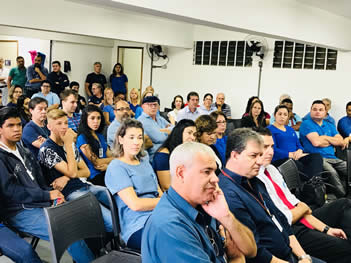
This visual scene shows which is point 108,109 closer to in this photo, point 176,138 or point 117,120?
point 117,120

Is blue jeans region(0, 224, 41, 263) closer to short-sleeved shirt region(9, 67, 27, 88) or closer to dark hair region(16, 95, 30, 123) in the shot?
dark hair region(16, 95, 30, 123)

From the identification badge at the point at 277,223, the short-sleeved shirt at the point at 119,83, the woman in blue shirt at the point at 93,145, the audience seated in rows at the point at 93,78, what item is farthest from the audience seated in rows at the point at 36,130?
the audience seated in rows at the point at 93,78

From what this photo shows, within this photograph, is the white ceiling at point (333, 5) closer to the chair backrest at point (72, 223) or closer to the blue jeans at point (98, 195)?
the blue jeans at point (98, 195)

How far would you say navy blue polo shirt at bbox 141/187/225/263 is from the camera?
1.30m

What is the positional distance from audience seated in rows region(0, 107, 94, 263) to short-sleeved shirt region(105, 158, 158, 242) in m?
0.29

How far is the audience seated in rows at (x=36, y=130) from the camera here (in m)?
3.37

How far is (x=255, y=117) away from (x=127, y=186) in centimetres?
372

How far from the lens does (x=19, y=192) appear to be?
2.45 m

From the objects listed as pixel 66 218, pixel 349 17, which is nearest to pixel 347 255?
pixel 66 218

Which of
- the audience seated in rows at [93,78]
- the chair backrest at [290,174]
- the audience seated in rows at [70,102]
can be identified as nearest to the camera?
the chair backrest at [290,174]

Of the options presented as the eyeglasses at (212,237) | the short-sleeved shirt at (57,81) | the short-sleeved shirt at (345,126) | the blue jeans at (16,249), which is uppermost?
the short-sleeved shirt at (57,81)

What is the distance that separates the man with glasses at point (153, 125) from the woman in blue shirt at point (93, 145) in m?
0.55

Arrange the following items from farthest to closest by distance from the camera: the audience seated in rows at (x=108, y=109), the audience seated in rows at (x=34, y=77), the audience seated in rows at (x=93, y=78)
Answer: the audience seated in rows at (x=93, y=78) → the audience seated in rows at (x=34, y=77) → the audience seated in rows at (x=108, y=109)

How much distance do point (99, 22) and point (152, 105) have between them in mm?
3504
